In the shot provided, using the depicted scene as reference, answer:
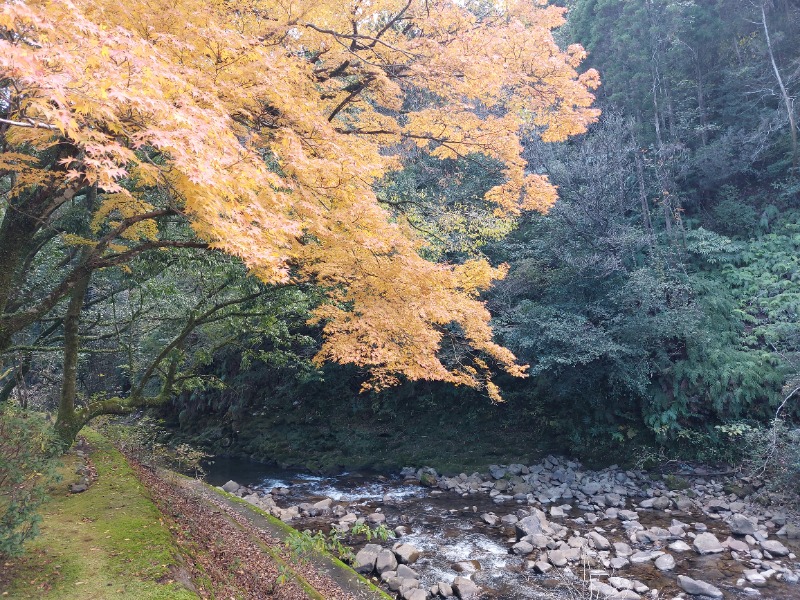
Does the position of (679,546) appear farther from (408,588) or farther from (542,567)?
(408,588)

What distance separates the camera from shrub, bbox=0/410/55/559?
359 cm

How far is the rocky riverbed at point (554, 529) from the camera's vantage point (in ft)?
23.7

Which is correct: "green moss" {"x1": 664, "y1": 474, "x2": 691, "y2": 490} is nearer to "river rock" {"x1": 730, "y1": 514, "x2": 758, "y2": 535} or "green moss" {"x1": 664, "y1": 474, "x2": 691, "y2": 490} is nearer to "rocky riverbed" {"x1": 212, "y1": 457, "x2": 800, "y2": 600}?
"rocky riverbed" {"x1": 212, "y1": 457, "x2": 800, "y2": 600}

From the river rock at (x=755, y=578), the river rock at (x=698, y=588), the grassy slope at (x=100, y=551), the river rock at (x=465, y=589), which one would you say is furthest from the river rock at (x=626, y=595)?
the grassy slope at (x=100, y=551)

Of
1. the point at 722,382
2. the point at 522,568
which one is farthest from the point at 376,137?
the point at 722,382

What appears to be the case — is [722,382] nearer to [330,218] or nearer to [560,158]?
[560,158]

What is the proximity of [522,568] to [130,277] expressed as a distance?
8032mm

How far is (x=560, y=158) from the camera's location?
16.5 metres

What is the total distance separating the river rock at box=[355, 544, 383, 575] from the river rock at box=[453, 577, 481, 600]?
128 centimetres

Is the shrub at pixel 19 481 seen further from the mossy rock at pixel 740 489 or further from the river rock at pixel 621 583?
the mossy rock at pixel 740 489

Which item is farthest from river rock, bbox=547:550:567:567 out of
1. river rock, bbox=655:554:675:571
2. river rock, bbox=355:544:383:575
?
river rock, bbox=355:544:383:575

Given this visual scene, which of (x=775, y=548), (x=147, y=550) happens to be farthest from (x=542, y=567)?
(x=147, y=550)

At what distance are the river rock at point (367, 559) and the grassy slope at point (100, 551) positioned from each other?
3.29 meters

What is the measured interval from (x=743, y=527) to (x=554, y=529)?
3.35m
